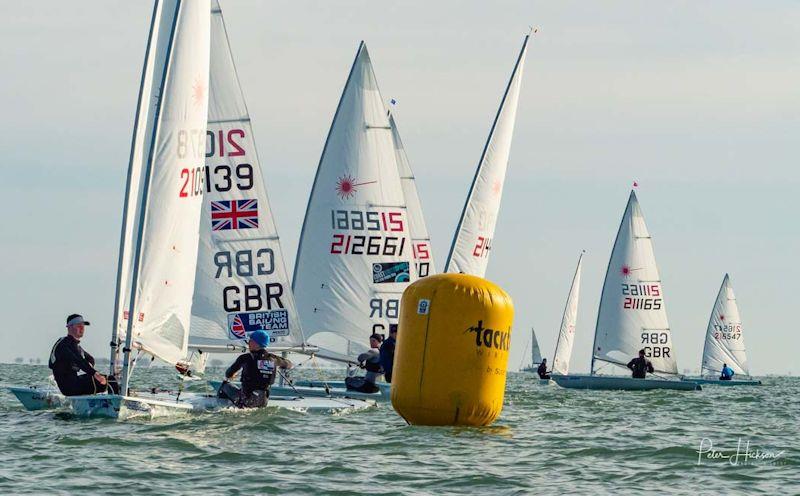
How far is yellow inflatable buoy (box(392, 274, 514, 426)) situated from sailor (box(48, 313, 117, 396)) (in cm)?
454

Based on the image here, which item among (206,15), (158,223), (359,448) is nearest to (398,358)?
(359,448)

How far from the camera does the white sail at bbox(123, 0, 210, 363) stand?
19.3 metres

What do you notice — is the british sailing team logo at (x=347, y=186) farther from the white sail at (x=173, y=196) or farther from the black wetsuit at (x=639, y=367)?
the black wetsuit at (x=639, y=367)

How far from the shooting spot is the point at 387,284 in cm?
2977

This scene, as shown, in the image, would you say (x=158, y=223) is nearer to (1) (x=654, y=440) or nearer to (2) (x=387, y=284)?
(1) (x=654, y=440)

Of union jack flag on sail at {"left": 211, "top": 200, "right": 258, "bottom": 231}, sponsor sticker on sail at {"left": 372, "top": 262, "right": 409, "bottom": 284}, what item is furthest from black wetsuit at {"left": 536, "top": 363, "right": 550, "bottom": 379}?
union jack flag on sail at {"left": 211, "top": 200, "right": 258, "bottom": 231}

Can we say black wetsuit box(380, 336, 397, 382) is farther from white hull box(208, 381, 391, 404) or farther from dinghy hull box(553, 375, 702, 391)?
dinghy hull box(553, 375, 702, 391)

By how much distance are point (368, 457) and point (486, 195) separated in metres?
19.2

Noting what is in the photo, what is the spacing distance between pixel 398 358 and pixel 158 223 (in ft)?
15.8

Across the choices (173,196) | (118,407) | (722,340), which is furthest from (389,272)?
(722,340)

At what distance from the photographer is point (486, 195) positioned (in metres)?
33.2

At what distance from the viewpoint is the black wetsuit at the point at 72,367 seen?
18094 mm

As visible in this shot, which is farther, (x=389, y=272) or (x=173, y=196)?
(x=389, y=272)

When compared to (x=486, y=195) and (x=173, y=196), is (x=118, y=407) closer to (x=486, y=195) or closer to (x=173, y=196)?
(x=173, y=196)
